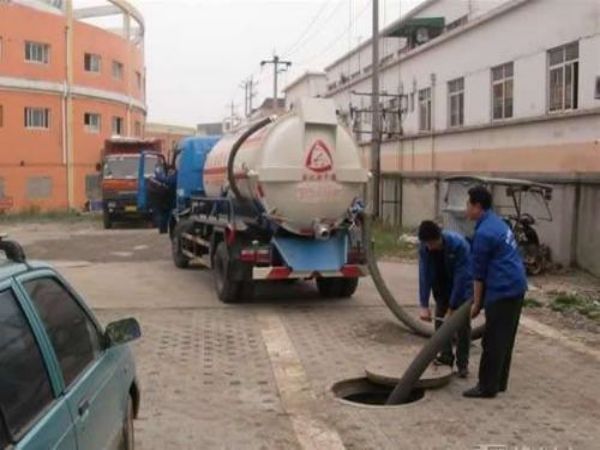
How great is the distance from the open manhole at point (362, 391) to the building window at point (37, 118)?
38374 millimetres

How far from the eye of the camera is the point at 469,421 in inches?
249

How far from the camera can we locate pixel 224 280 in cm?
1198

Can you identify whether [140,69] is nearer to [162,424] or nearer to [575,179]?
[575,179]

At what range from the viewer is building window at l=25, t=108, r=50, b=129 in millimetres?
42875

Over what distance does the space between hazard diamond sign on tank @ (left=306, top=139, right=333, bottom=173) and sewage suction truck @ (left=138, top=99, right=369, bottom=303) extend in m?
0.01

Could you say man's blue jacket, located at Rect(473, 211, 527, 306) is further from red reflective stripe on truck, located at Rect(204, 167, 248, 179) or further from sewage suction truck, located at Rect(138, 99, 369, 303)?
red reflective stripe on truck, located at Rect(204, 167, 248, 179)

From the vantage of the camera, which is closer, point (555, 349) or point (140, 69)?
point (555, 349)

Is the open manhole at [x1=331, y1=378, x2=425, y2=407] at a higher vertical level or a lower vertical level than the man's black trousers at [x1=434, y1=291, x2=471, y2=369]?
lower

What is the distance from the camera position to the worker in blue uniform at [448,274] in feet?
24.6

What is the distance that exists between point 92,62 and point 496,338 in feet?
141

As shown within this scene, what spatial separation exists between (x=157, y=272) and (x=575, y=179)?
25.4ft

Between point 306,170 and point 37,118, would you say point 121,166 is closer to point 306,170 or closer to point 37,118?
point 37,118

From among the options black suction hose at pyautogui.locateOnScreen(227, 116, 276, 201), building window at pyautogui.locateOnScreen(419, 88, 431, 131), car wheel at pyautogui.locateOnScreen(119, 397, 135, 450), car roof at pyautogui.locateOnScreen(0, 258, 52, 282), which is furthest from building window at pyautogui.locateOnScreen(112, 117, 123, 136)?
car roof at pyautogui.locateOnScreen(0, 258, 52, 282)

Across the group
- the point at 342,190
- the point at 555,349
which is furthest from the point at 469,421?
the point at 342,190
